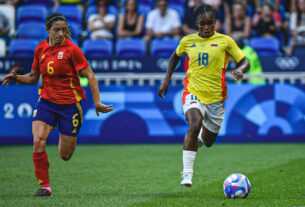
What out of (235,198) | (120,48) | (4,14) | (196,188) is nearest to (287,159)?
(196,188)

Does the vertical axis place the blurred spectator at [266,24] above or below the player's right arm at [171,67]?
below

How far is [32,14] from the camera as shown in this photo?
2261 centimetres

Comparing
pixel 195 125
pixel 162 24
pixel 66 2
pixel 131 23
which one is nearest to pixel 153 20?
pixel 162 24

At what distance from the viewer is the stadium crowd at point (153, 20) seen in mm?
21312

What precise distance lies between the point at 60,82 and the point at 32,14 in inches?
497

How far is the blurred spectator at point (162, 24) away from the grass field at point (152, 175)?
429 centimetres

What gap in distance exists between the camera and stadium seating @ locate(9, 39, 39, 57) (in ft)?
68.9

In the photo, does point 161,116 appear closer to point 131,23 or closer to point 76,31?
point 131,23

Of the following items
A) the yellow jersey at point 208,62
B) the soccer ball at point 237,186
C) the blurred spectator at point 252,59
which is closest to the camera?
the soccer ball at point 237,186

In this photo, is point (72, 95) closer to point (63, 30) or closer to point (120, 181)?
point (63, 30)

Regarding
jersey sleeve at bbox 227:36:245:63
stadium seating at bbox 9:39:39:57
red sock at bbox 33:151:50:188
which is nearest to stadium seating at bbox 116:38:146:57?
stadium seating at bbox 9:39:39:57

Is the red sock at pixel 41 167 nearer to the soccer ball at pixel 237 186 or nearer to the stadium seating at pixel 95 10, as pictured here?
the soccer ball at pixel 237 186

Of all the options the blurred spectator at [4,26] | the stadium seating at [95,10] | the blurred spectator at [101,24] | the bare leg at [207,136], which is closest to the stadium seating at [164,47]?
the blurred spectator at [101,24]

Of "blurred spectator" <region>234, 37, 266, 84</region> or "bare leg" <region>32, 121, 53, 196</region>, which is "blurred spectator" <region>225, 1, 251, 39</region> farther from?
"bare leg" <region>32, 121, 53, 196</region>
